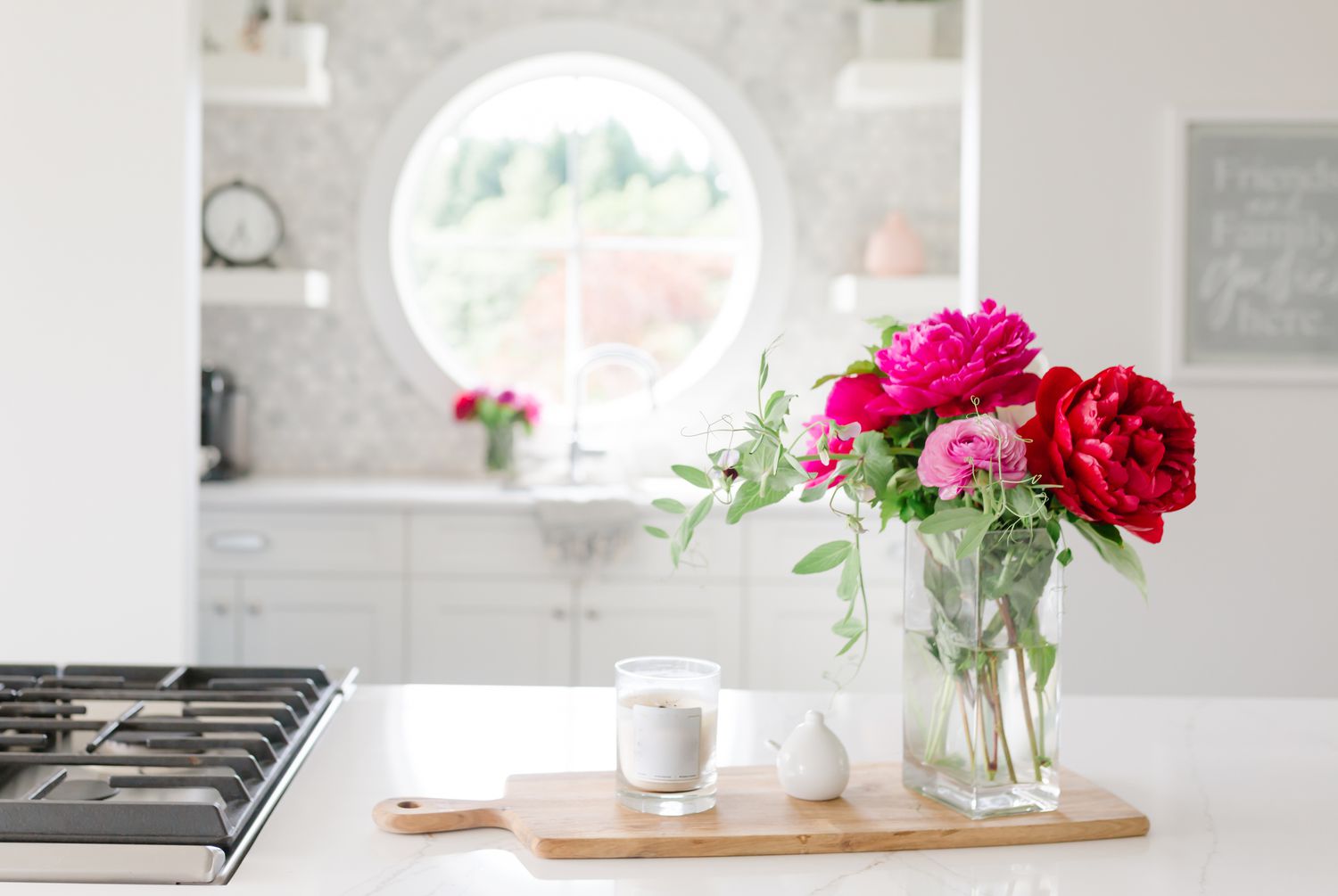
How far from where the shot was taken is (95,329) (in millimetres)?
2818

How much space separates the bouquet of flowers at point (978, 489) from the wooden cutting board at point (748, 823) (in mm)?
33

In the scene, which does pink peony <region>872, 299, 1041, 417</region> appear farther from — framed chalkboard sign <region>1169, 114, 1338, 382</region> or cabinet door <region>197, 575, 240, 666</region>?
cabinet door <region>197, 575, 240, 666</region>

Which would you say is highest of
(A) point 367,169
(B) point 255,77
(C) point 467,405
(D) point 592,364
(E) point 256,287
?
(B) point 255,77

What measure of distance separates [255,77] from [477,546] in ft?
4.66

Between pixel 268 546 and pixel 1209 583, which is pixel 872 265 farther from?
pixel 268 546

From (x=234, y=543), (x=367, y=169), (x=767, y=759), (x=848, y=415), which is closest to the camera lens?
(x=848, y=415)

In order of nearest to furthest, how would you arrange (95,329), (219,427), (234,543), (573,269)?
(95,329) < (234,543) < (219,427) < (573,269)

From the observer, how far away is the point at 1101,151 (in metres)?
2.88

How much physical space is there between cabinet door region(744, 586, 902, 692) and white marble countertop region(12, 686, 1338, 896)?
1684mm

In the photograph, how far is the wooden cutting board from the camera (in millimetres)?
980

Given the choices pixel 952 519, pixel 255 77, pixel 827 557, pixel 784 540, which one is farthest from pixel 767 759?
pixel 255 77

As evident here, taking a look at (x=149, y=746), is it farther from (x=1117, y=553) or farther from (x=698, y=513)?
(x=1117, y=553)

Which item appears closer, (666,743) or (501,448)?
(666,743)

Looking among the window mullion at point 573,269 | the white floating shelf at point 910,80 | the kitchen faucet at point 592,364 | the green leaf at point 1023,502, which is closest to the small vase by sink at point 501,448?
the kitchen faucet at point 592,364
